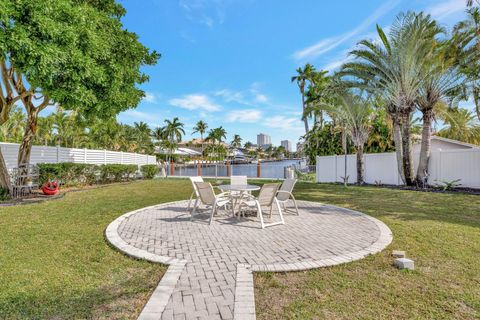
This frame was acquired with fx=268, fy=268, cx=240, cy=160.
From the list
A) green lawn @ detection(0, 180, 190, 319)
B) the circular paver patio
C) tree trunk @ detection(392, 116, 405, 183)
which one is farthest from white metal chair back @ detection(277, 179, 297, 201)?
tree trunk @ detection(392, 116, 405, 183)

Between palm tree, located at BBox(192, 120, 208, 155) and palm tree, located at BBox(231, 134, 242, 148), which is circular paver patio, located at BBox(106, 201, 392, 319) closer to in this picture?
palm tree, located at BBox(192, 120, 208, 155)

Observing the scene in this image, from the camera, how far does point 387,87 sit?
13.1m

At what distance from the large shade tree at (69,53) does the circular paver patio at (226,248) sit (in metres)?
3.77

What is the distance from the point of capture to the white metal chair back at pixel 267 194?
620 cm

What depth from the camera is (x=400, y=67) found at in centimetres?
1241

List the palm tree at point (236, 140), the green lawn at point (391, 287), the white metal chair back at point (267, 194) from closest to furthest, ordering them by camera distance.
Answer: the green lawn at point (391, 287) → the white metal chair back at point (267, 194) → the palm tree at point (236, 140)

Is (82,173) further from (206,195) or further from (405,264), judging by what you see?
(405,264)

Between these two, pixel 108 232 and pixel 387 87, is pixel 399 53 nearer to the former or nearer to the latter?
pixel 387 87

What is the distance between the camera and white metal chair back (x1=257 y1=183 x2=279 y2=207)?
620 centimetres

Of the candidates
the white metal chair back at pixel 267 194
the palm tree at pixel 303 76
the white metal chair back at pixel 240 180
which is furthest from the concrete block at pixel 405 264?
the palm tree at pixel 303 76

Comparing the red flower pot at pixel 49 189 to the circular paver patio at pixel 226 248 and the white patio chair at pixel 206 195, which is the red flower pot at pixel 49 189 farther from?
the white patio chair at pixel 206 195

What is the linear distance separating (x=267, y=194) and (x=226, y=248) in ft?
6.88

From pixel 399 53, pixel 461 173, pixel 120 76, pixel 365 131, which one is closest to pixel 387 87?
pixel 399 53

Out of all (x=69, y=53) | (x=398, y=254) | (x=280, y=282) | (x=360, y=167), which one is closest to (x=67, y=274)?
(x=280, y=282)
